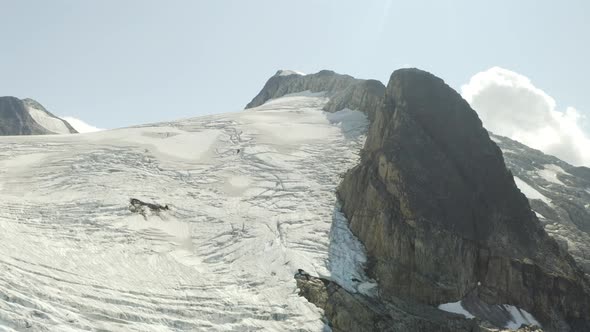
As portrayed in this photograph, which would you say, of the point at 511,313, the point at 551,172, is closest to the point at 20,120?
the point at 551,172

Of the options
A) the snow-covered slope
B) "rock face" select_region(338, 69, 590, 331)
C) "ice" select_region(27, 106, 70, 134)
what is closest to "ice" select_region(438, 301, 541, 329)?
"rock face" select_region(338, 69, 590, 331)

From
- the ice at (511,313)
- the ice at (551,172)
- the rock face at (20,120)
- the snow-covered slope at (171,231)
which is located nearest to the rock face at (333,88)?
the snow-covered slope at (171,231)

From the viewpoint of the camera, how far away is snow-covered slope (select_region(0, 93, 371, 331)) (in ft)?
54.6

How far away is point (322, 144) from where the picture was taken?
128 ft

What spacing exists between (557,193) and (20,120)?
9003 cm

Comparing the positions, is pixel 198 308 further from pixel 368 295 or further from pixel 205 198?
pixel 205 198

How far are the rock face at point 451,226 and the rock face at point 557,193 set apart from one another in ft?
28.3

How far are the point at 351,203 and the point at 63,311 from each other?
627 inches

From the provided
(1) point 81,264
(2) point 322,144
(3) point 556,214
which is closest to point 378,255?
(1) point 81,264

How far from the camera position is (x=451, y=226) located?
24.4 m

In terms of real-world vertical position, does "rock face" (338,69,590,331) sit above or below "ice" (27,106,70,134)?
below

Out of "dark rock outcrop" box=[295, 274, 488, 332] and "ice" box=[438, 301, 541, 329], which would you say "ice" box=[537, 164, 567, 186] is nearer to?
"ice" box=[438, 301, 541, 329]

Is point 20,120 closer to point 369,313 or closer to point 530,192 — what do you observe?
point 530,192

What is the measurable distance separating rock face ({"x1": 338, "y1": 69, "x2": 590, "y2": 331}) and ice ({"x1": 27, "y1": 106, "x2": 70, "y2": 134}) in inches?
3400
